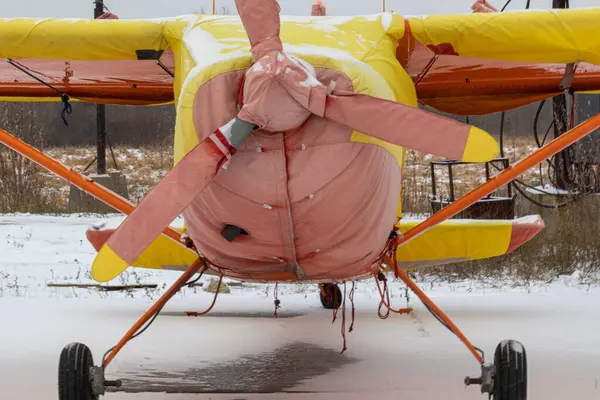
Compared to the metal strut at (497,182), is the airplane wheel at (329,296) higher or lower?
lower

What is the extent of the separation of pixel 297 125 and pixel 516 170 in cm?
143

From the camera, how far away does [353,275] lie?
436cm

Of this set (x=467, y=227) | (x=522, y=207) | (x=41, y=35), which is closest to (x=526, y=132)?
(x=522, y=207)

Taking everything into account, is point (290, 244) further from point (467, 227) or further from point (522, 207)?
point (522, 207)

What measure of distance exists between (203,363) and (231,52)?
2417 millimetres

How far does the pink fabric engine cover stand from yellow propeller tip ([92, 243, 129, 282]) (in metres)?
0.52

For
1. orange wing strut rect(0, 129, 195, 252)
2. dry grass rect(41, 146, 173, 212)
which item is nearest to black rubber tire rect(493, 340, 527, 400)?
orange wing strut rect(0, 129, 195, 252)

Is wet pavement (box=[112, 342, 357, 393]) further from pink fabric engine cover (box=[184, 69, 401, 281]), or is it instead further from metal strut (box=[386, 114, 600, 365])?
metal strut (box=[386, 114, 600, 365])

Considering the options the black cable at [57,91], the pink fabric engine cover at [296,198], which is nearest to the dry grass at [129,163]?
the black cable at [57,91]

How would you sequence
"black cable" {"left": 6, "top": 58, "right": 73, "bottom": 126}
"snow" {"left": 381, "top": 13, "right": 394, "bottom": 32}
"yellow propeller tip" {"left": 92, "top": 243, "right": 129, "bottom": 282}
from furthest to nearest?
"black cable" {"left": 6, "top": 58, "right": 73, "bottom": 126}, "snow" {"left": 381, "top": 13, "right": 394, "bottom": 32}, "yellow propeller tip" {"left": 92, "top": 243, "right": 129, "bottom": 282}

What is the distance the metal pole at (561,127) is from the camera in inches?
371

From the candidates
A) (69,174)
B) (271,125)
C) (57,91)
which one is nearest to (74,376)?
(69,174)

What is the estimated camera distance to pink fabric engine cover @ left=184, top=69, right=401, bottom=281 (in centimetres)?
343

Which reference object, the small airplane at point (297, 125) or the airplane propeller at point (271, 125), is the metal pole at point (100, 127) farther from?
the airplane propeller at point (271, 125)
